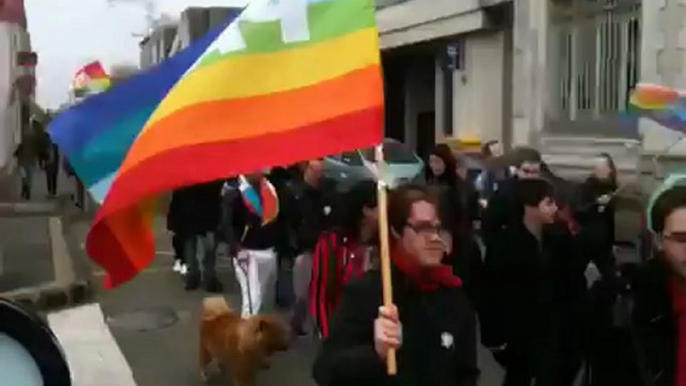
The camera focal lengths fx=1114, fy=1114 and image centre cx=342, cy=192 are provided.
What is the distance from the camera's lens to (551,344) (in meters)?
5.97

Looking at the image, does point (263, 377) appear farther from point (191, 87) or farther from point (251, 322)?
point (191, 87)

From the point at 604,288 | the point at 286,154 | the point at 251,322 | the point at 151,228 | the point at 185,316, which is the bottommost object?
the point at 185,316

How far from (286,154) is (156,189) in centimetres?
48

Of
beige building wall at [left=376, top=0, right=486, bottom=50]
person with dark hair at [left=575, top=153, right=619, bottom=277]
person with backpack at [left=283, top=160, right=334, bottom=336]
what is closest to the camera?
person with dark hair at [left=575, top=153, right=619, bottom=277]

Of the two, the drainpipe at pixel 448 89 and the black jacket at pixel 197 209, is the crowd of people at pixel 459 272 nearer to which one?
the black jacket at pixel 197 209

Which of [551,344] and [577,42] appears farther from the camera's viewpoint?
[577,42]

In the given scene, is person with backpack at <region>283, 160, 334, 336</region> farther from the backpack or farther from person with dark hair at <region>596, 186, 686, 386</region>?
person with dark hair at <region>596, 186, 686, 386</region>

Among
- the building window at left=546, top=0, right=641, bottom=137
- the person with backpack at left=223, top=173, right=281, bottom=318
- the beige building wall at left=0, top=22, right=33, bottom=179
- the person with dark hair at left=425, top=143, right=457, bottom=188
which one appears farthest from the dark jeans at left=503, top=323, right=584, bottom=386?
the building window at left=546, top=0, right=641, bottom=137

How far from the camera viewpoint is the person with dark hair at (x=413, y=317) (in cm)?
371

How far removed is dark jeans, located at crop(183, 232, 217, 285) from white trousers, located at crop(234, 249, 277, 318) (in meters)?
2.00

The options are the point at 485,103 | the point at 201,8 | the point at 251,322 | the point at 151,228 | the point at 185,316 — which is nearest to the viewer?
the point at 151,228

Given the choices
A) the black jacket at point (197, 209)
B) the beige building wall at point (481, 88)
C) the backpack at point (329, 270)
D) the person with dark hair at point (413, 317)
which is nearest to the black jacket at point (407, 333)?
the person with dark hair at point (413, 317)

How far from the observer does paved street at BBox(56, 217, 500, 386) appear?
8430mm

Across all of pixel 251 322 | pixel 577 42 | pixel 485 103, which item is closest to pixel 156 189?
pixel 251 322
